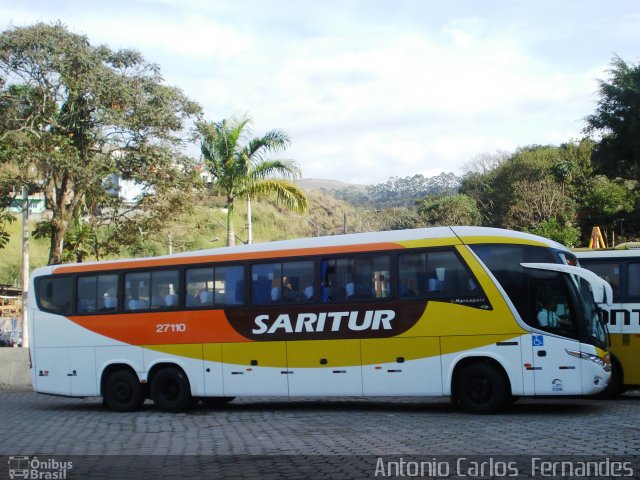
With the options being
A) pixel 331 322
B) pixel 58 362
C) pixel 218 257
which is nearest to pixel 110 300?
pixel 58 362

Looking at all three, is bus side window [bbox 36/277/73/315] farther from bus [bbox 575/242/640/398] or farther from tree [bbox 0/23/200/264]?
bus [bbox 575/242/640/398]

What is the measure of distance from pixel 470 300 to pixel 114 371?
775 cm

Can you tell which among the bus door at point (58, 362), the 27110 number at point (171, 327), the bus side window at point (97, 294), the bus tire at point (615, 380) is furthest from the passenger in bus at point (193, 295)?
the bus tire at point (615, 380)

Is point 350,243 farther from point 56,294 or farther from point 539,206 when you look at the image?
point 539,206

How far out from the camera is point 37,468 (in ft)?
30.1

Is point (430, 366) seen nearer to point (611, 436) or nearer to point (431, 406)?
point (431, 406)

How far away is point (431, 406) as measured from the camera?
642 inches

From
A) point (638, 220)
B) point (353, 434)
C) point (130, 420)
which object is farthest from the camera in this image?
point (638, 220)

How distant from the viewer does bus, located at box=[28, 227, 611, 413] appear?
14.0 meters

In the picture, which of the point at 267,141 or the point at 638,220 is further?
the point at 638,220

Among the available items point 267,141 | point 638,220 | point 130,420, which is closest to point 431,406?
point 130,420

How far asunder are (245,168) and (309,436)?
48.6 feet

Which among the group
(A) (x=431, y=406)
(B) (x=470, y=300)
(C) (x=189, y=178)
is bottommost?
(A) (x=431, y=406)

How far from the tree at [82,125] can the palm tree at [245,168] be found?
232 cm
